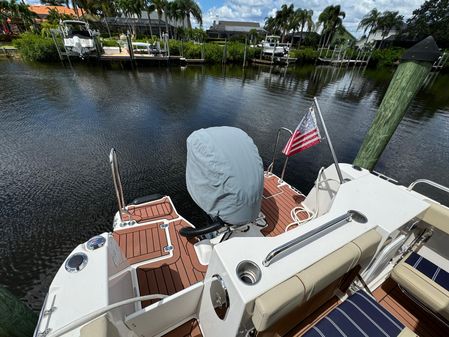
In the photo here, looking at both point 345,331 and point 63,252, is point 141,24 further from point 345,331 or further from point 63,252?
point 345,331

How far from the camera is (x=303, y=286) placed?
51.9 inches

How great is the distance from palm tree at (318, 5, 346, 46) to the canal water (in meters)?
30.5

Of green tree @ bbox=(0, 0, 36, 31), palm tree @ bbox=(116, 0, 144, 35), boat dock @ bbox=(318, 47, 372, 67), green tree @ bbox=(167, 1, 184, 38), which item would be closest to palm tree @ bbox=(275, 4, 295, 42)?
boat dock @ bbox=(318, 47, 372, 67)

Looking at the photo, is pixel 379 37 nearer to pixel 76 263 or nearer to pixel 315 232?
pixel 315 232

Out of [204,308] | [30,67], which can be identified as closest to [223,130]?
[204,308]

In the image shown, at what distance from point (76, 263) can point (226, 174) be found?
1370mm

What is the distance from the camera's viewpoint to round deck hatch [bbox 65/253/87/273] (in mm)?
1438

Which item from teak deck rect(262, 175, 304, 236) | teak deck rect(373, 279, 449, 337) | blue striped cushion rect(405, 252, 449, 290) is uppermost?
blue striped cushion rect(405, 252, 449, 290)

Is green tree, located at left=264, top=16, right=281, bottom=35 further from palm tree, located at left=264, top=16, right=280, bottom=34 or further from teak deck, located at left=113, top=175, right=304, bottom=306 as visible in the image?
teak deck, located at left=113, top=175, right=304, bottom=306

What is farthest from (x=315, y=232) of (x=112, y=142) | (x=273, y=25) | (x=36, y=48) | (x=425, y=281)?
(x=273, y=25)

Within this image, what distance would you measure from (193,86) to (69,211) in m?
13.7

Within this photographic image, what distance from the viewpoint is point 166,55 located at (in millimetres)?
24953

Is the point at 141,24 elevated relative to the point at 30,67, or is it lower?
elevated

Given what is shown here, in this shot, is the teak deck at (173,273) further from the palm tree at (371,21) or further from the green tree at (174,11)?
the palm tree at (371,21)
